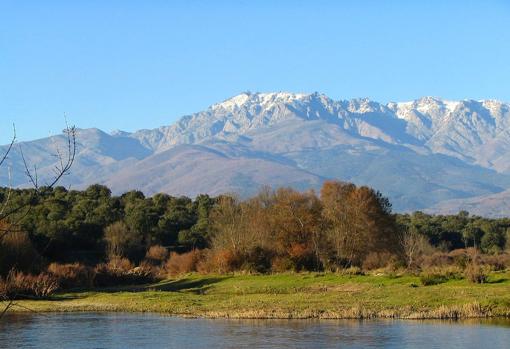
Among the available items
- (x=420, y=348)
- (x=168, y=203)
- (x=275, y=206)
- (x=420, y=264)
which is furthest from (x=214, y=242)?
(x=420, y=348)

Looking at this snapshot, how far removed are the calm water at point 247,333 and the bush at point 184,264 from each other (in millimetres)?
36796

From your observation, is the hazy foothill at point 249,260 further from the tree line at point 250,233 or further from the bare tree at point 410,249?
the bare tree at point 410,249

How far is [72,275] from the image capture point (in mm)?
78500

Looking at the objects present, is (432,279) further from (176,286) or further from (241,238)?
(241,238)

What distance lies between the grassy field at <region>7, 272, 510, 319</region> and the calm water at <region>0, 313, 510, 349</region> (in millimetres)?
3223

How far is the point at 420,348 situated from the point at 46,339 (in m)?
18.5


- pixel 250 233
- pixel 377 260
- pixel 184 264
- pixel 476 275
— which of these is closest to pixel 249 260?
pixel 250 233

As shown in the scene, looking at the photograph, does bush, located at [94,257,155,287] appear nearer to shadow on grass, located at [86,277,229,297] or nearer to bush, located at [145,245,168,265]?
shadow on grass, located at [86,277,229,297]

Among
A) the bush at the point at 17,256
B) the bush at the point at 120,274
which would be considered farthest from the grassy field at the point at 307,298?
the bush at the point at 17,256

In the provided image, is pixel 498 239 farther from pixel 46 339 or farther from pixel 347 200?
pixel 46 339

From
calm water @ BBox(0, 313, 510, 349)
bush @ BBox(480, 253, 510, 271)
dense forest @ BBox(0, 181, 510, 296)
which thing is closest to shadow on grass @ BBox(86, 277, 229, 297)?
dense forest @ BBox(0, 181, 510, 296)

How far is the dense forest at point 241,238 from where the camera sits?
8375cm

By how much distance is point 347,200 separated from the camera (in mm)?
89625

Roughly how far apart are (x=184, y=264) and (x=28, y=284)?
23778 mm
